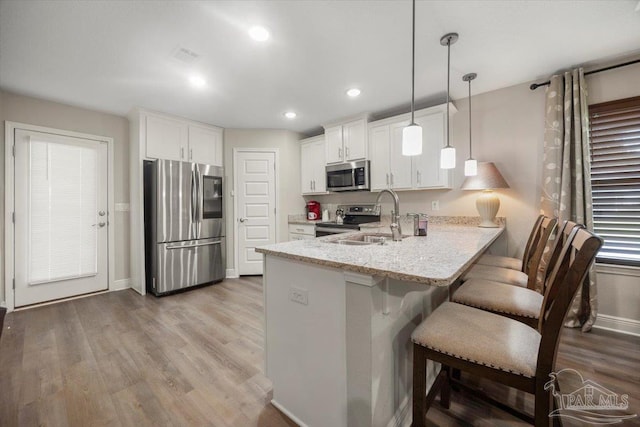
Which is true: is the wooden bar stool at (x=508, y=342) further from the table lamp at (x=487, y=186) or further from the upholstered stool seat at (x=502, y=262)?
the table lamp at (x=487, y=186)

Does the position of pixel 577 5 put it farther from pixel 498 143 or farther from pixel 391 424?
pixel 391 424

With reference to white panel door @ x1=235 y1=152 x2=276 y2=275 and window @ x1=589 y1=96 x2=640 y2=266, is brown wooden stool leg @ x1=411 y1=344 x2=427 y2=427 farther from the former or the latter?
white panel door @ x1=235 y1=152 x2=276 y2=275

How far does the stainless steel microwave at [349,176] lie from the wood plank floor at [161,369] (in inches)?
82.8

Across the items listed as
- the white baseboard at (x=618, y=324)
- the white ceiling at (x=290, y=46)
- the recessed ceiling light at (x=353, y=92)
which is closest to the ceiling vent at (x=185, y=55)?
the white ceiling at (x=290, y=46)

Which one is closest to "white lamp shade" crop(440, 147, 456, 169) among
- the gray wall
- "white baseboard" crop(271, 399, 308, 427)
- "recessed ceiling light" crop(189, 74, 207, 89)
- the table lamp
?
the table lamp

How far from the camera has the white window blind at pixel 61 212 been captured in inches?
119

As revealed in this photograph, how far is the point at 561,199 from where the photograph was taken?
245cm

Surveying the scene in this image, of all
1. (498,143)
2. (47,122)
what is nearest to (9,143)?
(47,122)

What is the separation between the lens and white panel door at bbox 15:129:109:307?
297 centimetres

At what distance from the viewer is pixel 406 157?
11.0 feet

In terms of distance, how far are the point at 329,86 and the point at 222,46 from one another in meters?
1.17

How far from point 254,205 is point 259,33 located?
8.90ft

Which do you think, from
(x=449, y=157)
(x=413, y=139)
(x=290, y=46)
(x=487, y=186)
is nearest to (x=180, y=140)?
(x=290, y=46)

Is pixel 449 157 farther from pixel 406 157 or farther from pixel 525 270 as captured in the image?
pixel 406 157
